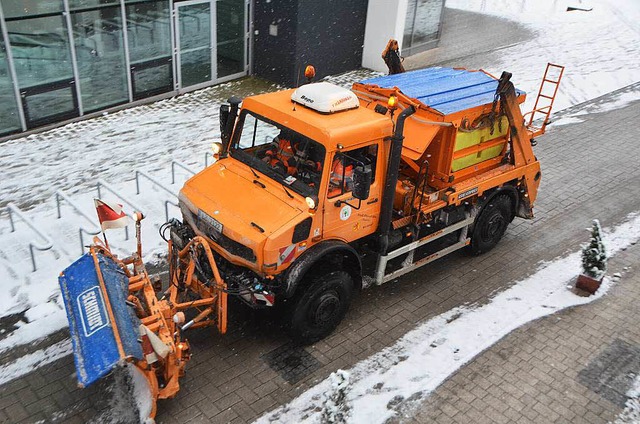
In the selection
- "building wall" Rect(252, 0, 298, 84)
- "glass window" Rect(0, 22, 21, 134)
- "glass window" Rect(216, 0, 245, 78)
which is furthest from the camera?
"glass window" Rect(216, 0, 245, 78)

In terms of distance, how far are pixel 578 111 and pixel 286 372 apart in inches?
500

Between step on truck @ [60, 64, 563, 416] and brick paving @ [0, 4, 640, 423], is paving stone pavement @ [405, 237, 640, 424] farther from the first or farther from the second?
step on truck @ [60, 64, 563, 416]

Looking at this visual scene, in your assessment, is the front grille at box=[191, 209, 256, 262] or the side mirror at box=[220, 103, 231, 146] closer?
the front grille at box=[191, 209, 256, 262]

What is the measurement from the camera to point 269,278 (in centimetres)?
686

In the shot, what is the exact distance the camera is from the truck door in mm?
6973

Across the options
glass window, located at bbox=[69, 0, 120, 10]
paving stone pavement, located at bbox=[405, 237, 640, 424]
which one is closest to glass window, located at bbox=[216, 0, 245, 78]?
glass window, located at bbox=[69, 0, 120, 10]

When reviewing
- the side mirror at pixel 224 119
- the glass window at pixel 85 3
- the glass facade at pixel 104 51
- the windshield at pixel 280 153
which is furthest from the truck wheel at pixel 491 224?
the glass window at pixel 85 3

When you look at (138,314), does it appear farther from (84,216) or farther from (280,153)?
(84,216)

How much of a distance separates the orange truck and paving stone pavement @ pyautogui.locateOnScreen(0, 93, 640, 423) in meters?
0.46

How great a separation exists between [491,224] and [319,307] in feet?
12.0

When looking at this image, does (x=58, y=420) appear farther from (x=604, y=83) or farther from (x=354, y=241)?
(x=604, y=83)

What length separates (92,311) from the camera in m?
6.17

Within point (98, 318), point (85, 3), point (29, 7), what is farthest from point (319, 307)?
point (85, 3)

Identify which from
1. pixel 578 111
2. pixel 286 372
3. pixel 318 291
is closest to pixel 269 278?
pixel 318 291
